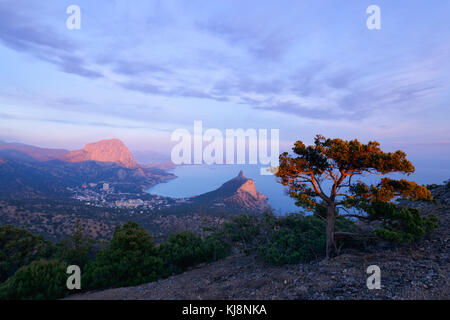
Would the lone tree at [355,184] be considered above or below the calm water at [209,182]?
above

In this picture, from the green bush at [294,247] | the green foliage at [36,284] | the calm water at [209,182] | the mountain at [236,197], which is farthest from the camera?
the calm water at [209,182]

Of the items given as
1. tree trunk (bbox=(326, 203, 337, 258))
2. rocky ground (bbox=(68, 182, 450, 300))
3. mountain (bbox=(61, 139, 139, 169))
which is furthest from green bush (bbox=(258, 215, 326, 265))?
mountain (bbox=(61, 139, 139, 169))

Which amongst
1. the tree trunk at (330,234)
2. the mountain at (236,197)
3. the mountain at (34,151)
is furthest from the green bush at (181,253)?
the mountain at (34,151)

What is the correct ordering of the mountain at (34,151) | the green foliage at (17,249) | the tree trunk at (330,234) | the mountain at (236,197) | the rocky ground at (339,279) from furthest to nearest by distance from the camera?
the mountain at (34,151) < the mountain at (236,197) < the green foliage at (17,249) < the tree trunk at (330,234) < the rocky ground at (339,279)

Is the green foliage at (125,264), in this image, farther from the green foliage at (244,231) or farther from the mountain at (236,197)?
the mountain at (236,197)

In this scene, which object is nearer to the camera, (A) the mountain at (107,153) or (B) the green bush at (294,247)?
(B) the green bush at (294,247)
